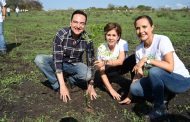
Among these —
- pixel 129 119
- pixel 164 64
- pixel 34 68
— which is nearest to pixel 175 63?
pixel 164 64

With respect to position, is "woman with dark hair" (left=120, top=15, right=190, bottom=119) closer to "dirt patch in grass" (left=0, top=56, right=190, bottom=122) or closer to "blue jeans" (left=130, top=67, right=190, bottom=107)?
"blue jeans" (left=130, top=67, right=190, bottom=107)

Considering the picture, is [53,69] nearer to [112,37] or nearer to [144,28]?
[112,37]

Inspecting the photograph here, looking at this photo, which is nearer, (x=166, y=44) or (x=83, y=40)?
(x=166, y=44)

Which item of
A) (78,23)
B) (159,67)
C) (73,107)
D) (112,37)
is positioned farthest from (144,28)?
(73,107)

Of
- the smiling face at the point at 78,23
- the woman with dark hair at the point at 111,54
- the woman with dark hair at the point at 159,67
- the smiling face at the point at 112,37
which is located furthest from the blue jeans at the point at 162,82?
the smiling face at the point at 78,23

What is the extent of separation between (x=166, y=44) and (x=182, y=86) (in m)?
0.60

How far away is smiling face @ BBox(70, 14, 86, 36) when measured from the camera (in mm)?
5016

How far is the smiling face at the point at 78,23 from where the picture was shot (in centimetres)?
502

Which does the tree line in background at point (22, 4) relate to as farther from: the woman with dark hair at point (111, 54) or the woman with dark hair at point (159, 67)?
the woman with dark hair at point (159, 67)

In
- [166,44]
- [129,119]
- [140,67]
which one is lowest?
[129,119]

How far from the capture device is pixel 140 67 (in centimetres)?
447

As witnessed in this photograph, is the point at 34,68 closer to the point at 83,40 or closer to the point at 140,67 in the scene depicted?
the point at 83,40

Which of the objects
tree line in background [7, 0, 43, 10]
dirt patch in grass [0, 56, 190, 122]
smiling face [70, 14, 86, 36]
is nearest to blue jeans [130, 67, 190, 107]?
dirt patch in grass [0, 56, 190, 122]

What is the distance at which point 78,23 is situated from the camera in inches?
198
